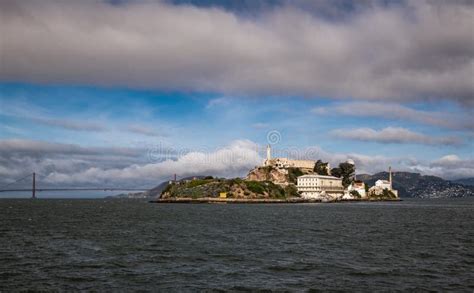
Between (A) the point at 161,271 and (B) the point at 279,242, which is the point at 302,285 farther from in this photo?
(B) the point at 279,242

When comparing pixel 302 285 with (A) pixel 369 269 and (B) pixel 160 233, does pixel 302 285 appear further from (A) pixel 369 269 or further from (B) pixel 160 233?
(B) pixel 160 233

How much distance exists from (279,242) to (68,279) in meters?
28.8

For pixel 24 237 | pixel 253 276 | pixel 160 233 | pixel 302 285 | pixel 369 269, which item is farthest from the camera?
pixel 160 233

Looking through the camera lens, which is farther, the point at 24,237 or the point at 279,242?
the point at 24,237

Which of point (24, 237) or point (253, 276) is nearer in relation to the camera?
point (253, 276)

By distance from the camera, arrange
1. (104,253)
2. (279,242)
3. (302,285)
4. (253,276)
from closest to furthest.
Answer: (302,285)
(253,276)
(104,253)
(279,242)

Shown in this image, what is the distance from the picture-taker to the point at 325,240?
58.7m

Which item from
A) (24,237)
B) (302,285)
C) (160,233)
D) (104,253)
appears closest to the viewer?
(302,285)

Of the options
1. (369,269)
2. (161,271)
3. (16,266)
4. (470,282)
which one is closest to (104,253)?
(16,266)

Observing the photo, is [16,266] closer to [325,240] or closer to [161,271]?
[161,271]

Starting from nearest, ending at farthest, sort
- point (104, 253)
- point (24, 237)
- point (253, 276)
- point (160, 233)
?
point (253, 276) → point (104, 253) → point (24, 237) → point (160, 233)

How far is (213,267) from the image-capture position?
126 ft

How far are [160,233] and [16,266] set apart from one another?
29705mm

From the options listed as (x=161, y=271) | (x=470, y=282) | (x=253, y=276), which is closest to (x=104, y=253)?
(x=161, y=271)
